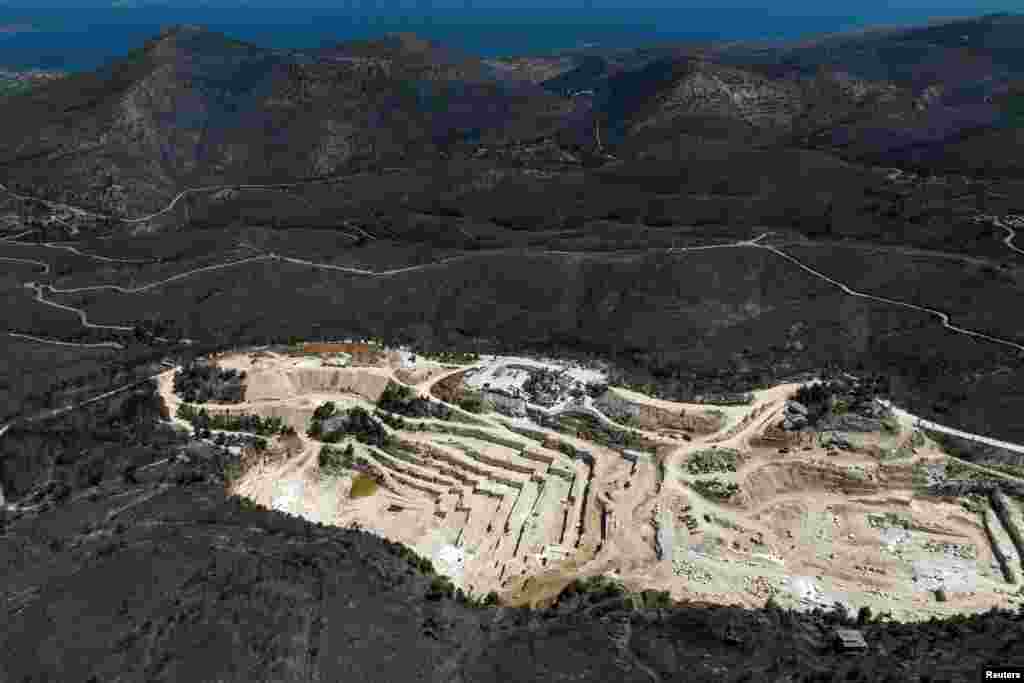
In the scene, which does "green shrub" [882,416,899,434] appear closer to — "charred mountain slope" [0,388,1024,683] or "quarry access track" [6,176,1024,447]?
"quarry access track" [6,176,1024,447]

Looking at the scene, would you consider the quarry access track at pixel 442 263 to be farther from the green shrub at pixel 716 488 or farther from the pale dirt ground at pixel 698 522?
the green shrub at pixel 716 488

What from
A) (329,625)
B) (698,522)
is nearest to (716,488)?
(698,522)

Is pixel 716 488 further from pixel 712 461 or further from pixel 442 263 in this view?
pixel 442 263

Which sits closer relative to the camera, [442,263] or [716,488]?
[716,488]

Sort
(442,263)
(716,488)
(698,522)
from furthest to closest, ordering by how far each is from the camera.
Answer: (442,263) → (716,488) → (698,522)

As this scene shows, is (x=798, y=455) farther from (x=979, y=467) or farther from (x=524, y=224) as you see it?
(x=524, y=224)

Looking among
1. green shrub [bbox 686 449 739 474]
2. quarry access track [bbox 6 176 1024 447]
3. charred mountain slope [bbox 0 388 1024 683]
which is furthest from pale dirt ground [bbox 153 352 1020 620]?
quarry access track [bbox 6 176 1024 447]

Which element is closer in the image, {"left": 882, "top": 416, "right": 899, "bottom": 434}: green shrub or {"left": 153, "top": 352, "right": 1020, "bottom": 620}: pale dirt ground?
{"left": 153, "top": 352, "right": 1020, "bottom": 620}: pale dirt ground

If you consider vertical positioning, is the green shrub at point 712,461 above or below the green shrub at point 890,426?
below

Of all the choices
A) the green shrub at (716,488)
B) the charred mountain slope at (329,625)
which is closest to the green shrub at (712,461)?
the green shrub at (716,488)
